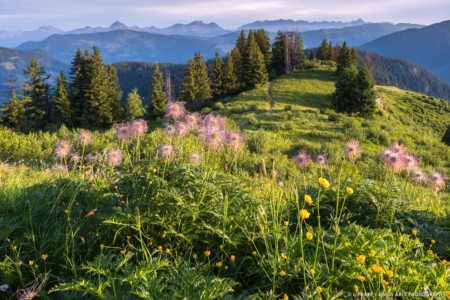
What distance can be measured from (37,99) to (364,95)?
39028 millimetres

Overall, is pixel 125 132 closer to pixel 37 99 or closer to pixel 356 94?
pixel 356 94

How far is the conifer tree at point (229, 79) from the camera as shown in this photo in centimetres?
5378

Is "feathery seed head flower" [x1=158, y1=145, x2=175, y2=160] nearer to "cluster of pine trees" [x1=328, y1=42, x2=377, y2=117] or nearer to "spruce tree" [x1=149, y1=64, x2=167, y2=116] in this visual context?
"cluster of pine trees" [x1=328, y1=42, x2=377, y2=117]

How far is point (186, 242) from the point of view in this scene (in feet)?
11.2

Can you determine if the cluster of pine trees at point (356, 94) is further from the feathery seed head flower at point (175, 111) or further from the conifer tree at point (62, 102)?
the feathery seed head flower at point (175, 111)

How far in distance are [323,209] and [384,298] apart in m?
1.88

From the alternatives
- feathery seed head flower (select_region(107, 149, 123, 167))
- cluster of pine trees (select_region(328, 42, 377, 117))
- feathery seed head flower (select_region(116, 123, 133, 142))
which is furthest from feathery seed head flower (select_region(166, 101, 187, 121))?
cluster of pine trees (select_region(328, 42, 377, 117))

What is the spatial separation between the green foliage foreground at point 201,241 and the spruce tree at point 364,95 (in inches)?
1377

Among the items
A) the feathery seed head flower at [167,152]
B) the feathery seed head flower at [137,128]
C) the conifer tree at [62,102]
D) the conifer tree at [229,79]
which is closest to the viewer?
the feathery seed head flower at [167,152]

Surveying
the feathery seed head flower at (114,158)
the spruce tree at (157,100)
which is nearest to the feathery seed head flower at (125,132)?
the feathery seed head flower at (114,158)

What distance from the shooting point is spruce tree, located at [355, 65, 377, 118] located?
3738 cm

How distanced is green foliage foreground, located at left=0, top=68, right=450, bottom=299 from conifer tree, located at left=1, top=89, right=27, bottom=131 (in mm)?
44788

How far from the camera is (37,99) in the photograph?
153 feet

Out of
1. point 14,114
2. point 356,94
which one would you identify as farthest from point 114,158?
point 14,114
